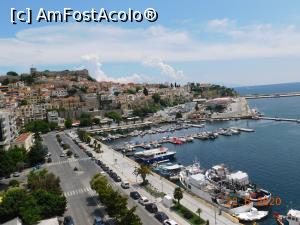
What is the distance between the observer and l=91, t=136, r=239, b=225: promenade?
96.1 feet

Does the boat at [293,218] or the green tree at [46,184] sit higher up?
the green tree at [46,184]

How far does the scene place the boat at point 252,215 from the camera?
32375 millimetres

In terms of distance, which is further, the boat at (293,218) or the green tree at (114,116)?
the green tree at (114,116)

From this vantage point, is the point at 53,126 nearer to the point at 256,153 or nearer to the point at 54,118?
the point at 54,118

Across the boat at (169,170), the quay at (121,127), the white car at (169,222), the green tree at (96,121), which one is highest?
the white car at (169,222)

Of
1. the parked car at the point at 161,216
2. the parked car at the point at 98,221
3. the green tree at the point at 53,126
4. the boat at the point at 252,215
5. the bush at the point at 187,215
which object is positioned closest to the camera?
the parked car at the point at 98,221

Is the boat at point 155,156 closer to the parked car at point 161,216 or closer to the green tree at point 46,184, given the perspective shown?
the green tree at point 46,184

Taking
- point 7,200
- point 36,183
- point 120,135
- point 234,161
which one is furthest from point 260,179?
point 120,135

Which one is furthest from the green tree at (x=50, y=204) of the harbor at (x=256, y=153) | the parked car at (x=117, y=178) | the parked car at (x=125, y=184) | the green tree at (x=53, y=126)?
the green tree at (x=53, y=126)

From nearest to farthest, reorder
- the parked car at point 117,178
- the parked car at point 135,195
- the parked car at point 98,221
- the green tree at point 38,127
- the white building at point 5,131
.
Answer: the parked car at point 98,221 < the parked car at point 135,195 < the parked car at point 117,178 < the white building at point 5,131 < the green tree at point 38,127

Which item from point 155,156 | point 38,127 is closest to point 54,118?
point 38,127

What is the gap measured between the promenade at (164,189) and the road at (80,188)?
2.16m

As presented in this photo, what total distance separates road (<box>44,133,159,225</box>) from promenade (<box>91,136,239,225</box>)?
2162 millimetres

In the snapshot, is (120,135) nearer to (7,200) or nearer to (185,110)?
(185,110)
